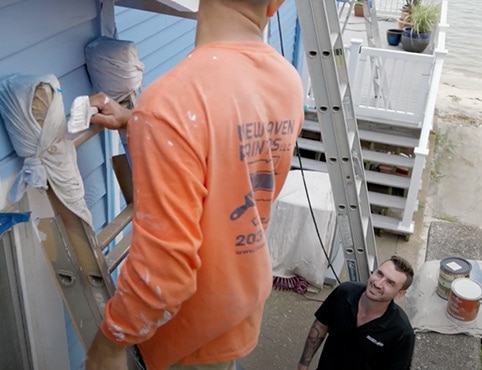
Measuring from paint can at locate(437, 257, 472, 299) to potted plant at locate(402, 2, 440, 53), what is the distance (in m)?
5.66

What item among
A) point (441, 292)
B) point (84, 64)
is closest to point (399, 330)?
point (441, 292)

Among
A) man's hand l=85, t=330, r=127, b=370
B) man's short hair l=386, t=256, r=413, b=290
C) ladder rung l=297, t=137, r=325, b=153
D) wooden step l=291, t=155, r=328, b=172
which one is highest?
man's hand l=85, t=330, r=127, b=370

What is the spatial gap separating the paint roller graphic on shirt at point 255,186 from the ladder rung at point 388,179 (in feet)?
19.6

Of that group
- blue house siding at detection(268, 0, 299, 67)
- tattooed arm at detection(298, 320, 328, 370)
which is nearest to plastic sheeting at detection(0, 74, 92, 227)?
tattooed arm at detection(298, 320, 328, 370)

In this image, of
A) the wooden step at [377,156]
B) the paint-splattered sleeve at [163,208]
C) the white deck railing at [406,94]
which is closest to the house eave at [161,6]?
the paint-splattered sleeve at [163,208]

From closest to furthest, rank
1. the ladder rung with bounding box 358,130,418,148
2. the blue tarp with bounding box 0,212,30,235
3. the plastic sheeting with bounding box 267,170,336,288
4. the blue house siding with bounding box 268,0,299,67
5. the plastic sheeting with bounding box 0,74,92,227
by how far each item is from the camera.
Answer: the plastic sheeting with bounding box 0,74,92,227 < the blue tarp with bounding box 0,212,30,235 < the plastic sheeting with bounding box 267,170,336,288 < the blue house siding with bounding box 268,0,299,67 < the ladder rung with bounding box 358,130,418,148

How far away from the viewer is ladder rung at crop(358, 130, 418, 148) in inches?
287

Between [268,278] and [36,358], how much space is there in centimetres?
145

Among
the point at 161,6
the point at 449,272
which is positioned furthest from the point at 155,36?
the point at 449,272

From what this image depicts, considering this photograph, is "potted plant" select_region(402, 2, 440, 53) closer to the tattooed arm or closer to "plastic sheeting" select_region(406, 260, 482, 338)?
"plastic sheeting" select_region(406, 260, 482, 338)

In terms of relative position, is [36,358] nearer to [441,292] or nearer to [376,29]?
[441,292]

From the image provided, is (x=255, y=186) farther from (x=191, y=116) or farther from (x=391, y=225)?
(x=391, y=225)

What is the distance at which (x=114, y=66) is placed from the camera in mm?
2266

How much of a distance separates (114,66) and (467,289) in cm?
288
